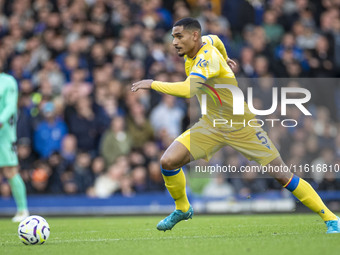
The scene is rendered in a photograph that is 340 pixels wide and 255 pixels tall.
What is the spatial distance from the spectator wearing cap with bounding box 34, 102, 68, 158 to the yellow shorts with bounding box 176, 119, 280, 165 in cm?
711

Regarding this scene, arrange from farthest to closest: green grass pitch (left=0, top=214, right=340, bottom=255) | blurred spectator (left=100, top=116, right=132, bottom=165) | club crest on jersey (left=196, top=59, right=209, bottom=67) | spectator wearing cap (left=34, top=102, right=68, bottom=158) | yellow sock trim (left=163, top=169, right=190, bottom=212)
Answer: spectator wearing cap (left=34, top=102, right=68, bottom=158)
blurred spectator (left=100, top=116, right=132, bottom=165)
yellow sock trim (left=163, top=169, right=190, bottom=212)
club crest on jersey (left=196, top=59, right=209, bottom=67)
green grass pitch (left=0, top=214, right=340, bottom=255)

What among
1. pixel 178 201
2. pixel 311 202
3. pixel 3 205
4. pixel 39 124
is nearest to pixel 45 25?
pixel 39 124

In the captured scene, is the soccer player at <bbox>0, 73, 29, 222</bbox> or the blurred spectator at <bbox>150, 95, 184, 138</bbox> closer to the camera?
the soccer player at <bbox>0, 73, 29, 222</bbox>

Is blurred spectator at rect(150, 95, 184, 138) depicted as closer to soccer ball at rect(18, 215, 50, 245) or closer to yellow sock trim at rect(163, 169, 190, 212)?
yellow sock trim at rect(163, 169, 190, 212)

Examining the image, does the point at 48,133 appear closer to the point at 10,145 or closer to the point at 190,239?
the point at 10,145

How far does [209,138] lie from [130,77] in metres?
7.97

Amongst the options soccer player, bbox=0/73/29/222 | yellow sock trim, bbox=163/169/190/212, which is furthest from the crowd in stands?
yellow sock trim, bbox=163/169/190/212

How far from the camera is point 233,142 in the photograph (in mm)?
8906

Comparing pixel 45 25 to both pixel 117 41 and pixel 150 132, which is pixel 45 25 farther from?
pixel 150 132

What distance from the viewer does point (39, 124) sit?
15.6 metres

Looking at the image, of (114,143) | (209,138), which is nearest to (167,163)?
(209,138)

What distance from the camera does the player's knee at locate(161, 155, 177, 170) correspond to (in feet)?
28.4

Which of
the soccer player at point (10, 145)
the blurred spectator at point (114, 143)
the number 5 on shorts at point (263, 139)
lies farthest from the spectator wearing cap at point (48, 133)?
the number 5 on shorts at point (263, 139)

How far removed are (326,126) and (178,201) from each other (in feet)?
24.1
